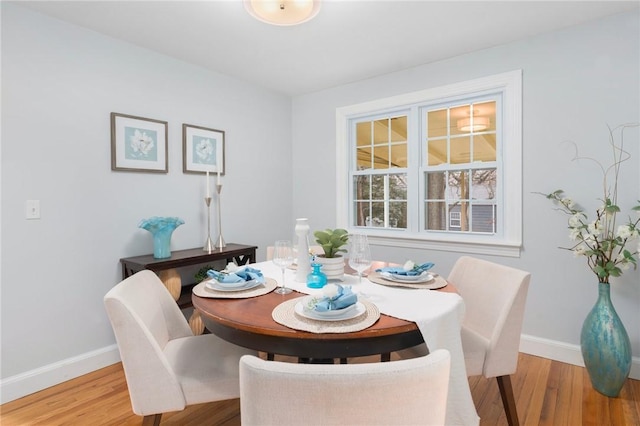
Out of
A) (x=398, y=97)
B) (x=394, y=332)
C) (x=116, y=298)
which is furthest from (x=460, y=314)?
(x=398, y=97)

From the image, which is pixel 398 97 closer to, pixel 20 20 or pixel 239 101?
pixel 239 101

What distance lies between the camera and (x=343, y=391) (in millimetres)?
769

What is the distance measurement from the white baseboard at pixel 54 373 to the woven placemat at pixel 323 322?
1.95 metres

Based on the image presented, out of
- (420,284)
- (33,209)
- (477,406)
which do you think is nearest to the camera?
(420,284)

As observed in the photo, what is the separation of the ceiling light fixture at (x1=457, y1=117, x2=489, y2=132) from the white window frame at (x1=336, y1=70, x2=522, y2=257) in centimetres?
17

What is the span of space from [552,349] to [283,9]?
2913mm

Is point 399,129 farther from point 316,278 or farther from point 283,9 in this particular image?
point 316,278

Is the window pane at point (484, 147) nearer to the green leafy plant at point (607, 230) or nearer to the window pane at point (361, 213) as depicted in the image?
the green leafy plant at point (607, 230)

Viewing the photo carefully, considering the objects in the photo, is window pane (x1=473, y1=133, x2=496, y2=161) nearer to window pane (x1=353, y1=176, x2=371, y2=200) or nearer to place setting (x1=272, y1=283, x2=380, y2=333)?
window pane (x1=353, y1=176, x2=371, y2=200)

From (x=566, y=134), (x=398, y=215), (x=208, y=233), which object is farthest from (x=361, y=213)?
(x=566, y=134)

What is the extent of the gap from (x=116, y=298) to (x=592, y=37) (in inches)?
127

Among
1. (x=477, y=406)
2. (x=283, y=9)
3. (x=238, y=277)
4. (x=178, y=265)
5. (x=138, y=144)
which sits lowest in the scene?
(x=477, y=406)

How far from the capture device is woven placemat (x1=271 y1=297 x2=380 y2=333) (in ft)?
3.83

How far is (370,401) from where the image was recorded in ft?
2.55
